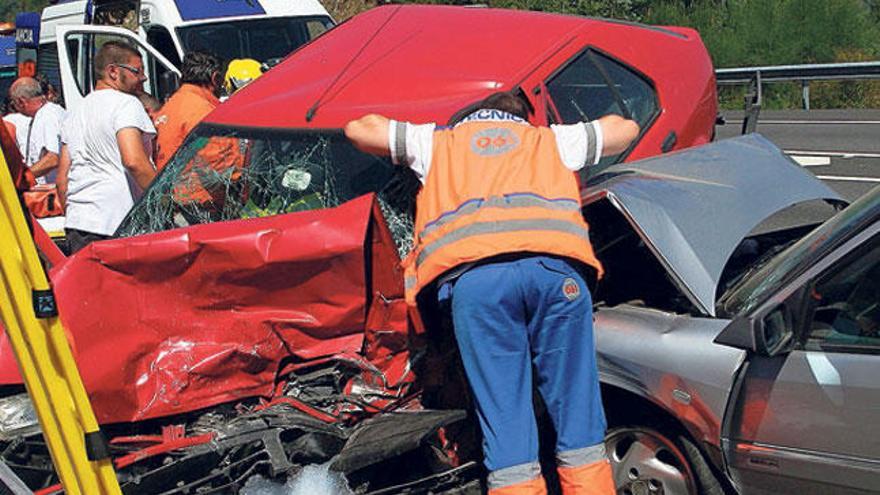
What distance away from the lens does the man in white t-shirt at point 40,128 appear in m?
7.99

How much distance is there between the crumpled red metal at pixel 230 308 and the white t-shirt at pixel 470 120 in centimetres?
27

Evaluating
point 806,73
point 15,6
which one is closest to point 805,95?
point 806,73

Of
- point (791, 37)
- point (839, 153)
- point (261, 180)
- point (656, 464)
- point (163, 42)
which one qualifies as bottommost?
point (791, 37)

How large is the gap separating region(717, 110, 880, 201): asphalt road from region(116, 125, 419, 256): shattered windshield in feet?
Result: 19.1

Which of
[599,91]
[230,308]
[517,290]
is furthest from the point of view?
[599,91]

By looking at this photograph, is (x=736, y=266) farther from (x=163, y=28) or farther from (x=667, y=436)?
(x=163, y=28)

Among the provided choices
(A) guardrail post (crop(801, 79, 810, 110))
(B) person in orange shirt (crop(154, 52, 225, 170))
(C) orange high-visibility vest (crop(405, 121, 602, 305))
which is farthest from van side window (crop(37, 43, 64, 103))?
(A) guardrail post (crop(801, 79, 810, 110))

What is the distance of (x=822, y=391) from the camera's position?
3150 millimetres

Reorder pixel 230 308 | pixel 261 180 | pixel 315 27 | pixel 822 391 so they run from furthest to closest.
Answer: pixel 315 27
pixel 261 180
pixel 230 308
pixel 822 391

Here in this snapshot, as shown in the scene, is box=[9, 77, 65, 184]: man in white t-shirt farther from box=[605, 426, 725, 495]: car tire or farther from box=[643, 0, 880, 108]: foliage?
box=[643, 0, 880, 108]: foliage

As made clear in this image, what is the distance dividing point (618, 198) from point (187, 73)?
354 cm

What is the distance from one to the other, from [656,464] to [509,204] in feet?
3.33

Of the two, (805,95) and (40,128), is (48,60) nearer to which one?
(40,128)

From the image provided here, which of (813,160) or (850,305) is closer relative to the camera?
(850,305)
